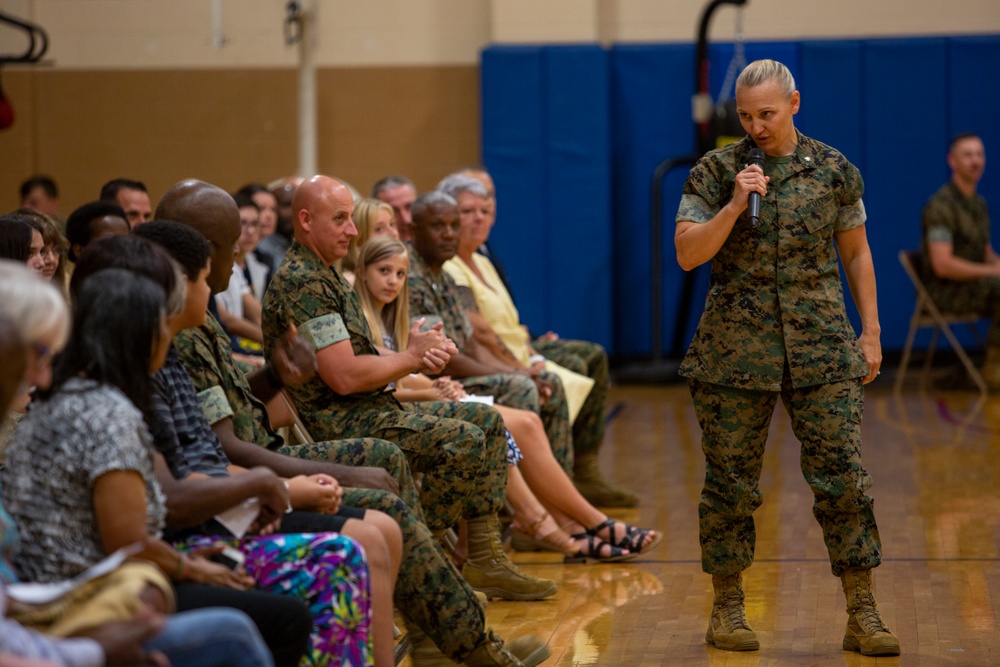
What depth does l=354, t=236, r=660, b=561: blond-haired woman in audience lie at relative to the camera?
410 cm

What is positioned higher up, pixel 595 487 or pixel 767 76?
pixel 767 76

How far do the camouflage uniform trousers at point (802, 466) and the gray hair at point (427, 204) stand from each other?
163 cm

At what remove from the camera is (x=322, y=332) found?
3.38m

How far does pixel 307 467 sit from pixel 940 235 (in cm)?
609

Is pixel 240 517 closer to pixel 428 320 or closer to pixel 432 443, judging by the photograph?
pixel 432 443

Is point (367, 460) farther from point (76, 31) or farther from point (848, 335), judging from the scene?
point (76, 31)

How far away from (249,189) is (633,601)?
3.19 meters

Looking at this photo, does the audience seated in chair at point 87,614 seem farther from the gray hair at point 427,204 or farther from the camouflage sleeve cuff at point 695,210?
the gray hair at point 427,204

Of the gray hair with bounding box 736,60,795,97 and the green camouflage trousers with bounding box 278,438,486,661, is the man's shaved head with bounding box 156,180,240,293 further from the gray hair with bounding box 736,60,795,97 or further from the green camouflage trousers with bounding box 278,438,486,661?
the gray hair with bounding box 736,60,795,97

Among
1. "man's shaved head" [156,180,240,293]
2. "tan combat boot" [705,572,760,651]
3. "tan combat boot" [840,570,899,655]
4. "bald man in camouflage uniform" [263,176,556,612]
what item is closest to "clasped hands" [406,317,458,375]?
"bald man in camouflage uniform" [263,176,556,612]

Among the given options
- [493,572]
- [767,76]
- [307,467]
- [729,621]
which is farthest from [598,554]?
[767,76]

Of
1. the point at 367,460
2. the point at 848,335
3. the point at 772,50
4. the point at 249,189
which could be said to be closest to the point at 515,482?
the point at 367,460

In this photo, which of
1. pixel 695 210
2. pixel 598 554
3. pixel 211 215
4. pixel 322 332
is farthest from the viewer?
pixel 598 554

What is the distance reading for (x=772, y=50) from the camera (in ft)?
28.9
